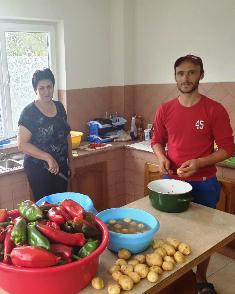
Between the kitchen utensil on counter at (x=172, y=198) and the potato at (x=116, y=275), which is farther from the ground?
the kitchen utensil on counter at (x=172, y=198)

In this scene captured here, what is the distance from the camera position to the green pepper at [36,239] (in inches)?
38.3

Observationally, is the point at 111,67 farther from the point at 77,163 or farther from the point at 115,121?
the point at 77,163

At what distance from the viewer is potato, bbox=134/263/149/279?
3.55 feet

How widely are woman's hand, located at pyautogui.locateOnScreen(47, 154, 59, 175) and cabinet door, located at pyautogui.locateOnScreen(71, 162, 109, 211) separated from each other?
62 cm

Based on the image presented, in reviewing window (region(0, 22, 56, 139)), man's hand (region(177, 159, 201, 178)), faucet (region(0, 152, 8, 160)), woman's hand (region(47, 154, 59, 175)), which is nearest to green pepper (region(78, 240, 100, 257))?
man's hand (region(177, 159, 201, 178))

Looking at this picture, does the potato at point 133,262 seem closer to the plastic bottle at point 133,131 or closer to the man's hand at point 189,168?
the man's hand at point 189,168

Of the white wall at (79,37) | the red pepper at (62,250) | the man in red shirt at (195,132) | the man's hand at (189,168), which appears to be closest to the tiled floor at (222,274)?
the man in red shirt at (195,132)

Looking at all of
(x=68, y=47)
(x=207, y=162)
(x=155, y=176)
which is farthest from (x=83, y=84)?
(x=207, y=162)

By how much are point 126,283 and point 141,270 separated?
0.27 ft

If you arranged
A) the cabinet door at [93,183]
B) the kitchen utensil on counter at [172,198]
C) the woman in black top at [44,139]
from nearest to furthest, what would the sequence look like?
the kitchen utensil on counter at [172,198] → the woman in black top at [44,139] → the cabinet door at [93,183]

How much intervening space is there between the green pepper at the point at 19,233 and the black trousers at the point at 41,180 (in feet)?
4.21

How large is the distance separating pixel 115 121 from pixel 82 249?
8.33 ft

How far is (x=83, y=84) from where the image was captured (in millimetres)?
3332

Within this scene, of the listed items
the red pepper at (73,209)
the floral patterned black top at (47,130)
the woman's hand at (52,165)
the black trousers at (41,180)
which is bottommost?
the black trousers at (41,180)
